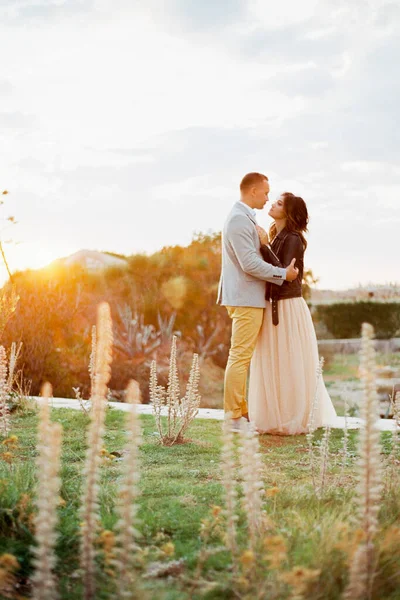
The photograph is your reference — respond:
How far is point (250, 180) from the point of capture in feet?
20.4

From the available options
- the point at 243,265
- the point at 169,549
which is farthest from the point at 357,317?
the point at 169,549

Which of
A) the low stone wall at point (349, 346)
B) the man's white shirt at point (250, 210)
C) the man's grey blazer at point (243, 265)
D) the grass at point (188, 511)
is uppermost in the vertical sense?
the man's white shirt at point (250, 210)

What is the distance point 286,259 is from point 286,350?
815 millimetres

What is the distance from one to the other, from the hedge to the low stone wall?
0.81 feet

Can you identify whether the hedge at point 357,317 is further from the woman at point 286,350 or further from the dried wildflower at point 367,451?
the dried wildflower at point 367,451

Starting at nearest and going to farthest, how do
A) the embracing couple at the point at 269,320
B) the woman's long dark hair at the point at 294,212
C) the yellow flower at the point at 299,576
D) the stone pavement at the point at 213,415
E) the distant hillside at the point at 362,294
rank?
the yellow flower at the point at 299,576 → the embracing couple at the point at 269,320 → the woman's long dark hair at the point at 294,212 → the stone pavement at the point at 213,415 → the distant hillside at the point at 362,294

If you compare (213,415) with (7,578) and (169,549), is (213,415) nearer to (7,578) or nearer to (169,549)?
(169,549)

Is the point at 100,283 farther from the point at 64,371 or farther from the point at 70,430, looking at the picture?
the point at 70,430

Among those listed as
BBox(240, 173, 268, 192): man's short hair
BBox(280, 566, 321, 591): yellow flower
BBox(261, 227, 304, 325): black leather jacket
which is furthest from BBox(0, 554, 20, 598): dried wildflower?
BBox(240, 173, 268, 192): man's short hair

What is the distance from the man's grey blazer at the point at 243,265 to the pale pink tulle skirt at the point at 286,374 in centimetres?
31

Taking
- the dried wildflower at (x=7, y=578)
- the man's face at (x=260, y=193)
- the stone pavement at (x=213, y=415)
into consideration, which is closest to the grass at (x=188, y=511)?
the dried wildflower at (x=7, y=578)

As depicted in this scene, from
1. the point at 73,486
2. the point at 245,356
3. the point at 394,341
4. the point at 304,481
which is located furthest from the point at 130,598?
the point at 394,341

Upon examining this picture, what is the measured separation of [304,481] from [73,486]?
1.41 meters

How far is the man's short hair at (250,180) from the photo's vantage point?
621cm
